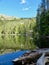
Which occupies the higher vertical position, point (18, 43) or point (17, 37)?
point (18, 43)

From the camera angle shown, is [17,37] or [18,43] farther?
[17,37]

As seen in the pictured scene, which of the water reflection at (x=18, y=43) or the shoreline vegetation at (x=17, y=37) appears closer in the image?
the shoreline vegetation at (x=17, y=37)

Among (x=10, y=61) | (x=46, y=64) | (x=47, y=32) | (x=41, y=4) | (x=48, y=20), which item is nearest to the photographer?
(x=46, y=64)

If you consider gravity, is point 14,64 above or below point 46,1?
below

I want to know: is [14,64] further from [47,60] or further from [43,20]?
[43,20]

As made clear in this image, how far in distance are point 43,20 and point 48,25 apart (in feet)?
8.50

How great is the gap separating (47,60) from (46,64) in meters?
0.19

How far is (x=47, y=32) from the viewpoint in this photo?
29484 millimetres

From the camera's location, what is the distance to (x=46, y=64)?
6281 millimetres

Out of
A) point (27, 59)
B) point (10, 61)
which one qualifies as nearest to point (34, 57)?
point (27, 59)

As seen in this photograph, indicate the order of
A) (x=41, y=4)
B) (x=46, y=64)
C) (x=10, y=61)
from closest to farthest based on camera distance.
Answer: (x=46, y=64) < (x=10, y=61) < (x=41, y=4)

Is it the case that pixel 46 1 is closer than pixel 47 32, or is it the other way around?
pixel 47 32

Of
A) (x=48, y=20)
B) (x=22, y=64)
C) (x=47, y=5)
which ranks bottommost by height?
(x=22, y=64)

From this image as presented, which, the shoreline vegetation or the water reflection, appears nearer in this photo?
the shoreline vegetation
